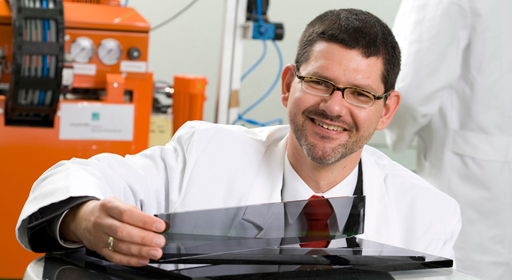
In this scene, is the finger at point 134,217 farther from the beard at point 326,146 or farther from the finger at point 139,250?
the beard at point 326,146

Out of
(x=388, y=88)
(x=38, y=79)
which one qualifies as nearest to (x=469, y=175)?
(x=388, y=88)

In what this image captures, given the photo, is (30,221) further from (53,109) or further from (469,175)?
(469,175)

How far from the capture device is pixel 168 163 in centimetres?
113

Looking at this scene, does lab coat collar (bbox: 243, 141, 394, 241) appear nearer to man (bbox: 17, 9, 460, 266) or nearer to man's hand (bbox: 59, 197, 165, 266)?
man (bbox: 17, 9, 460, 266)

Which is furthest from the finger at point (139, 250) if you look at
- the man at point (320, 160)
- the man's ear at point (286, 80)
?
the man's ear at point (286, 80)

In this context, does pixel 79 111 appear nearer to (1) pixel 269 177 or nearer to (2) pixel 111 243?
(1) pixel 269 177

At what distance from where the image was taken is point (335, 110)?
105 centimetres

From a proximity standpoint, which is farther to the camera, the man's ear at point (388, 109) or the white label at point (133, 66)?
the white label at point (133, 66)

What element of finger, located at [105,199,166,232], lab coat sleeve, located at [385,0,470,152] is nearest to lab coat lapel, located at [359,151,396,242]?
finger, located at [105,199,166,232]

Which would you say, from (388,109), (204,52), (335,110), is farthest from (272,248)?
(204,52)

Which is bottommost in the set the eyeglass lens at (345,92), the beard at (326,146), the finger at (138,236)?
the finger at (138,236)

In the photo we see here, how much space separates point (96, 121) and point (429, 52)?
1.09 m

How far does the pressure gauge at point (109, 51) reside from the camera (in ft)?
5.82

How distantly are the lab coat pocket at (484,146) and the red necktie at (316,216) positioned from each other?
117 centimetres
